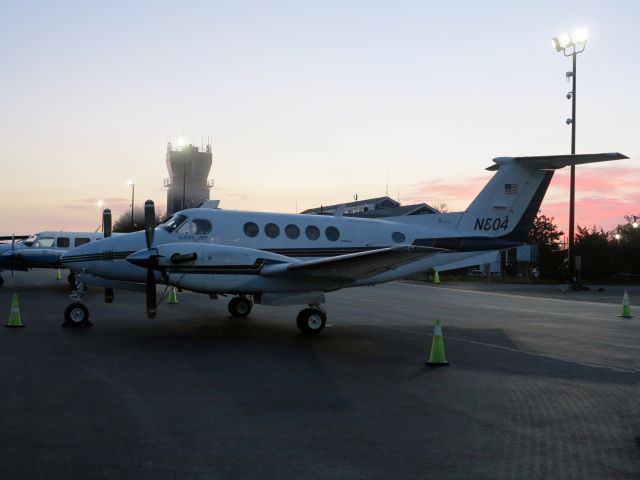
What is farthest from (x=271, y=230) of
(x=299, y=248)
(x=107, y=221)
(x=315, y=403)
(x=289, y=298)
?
(x=315, y=403)

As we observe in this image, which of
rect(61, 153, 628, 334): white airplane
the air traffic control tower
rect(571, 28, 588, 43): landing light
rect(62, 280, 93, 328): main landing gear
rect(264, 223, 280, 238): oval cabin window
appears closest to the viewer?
rect(61, 153, 628, 334): white airplane

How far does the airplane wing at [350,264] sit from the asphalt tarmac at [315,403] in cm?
150

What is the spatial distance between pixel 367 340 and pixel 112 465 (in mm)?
9227

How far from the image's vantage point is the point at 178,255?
1398 centimetres

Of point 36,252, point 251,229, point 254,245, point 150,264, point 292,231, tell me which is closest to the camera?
point 150,264

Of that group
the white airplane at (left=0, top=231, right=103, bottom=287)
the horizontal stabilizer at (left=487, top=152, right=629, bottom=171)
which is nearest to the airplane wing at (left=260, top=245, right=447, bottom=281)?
the horizontal stabilizer at (left=487, top=152, right=629, bottom=171)

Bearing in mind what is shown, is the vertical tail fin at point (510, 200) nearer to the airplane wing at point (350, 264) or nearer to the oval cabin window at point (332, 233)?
the oval cabin window at point (332, 233)

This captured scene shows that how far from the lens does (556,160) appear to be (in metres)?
18.2

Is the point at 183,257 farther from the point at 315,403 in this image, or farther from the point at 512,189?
the point at 512,189

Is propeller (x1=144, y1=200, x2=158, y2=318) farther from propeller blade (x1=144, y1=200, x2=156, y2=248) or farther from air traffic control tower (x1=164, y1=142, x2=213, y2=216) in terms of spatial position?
air traffic control tower (x1=164, y1=142, x2=213, y2=216)

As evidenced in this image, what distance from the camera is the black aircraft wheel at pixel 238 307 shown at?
60.6 ft

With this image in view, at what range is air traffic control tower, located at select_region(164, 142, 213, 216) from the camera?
5674 inches

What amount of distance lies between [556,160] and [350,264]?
7.90m

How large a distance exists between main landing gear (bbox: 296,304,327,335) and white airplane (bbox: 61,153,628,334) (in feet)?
0.08
